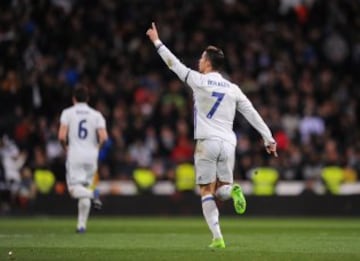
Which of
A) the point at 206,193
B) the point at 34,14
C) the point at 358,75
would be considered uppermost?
the point at 34,14

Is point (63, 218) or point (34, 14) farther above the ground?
point (34, 14)

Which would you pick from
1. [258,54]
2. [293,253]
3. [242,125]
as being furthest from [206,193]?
[258,54]

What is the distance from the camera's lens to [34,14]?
93.8ft

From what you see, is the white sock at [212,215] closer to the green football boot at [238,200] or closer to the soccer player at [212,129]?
the soccer player at [212,129]

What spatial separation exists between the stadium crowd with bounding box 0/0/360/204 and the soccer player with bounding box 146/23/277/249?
38.7 feet

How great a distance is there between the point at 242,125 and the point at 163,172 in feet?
8.43

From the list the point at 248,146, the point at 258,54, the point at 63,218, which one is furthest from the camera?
the point at 258,54

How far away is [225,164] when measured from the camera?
1327 centimetres

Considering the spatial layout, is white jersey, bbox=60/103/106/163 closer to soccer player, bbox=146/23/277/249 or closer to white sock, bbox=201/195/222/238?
soccer player, bbox=146/23/277/249

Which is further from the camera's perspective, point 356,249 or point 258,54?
point 258,54

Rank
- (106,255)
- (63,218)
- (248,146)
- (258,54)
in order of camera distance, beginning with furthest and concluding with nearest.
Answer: (258,54), (248,146), (63,218), (106,255)

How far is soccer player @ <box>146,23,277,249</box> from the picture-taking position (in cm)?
1308

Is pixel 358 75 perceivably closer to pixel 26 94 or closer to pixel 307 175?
pixel 307 175

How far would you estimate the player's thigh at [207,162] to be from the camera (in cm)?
1312
